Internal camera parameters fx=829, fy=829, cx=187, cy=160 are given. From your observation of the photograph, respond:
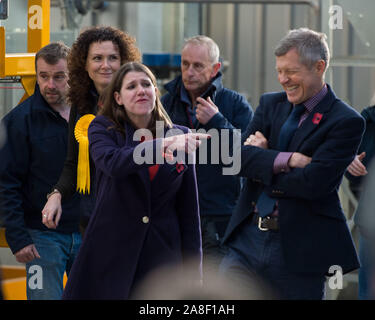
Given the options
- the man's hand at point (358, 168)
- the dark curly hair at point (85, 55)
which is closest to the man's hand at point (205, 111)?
the dark curly hair at point (85, 55)

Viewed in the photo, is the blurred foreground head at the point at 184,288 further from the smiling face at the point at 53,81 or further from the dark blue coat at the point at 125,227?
the smiling face at the point at 53,81

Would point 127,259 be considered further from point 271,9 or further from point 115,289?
point 271,9

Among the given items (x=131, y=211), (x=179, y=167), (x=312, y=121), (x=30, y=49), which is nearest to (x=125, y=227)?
(x=131, y=211)

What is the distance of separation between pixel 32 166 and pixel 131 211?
3.26 feet

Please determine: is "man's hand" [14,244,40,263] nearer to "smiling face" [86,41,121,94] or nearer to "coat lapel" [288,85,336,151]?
"smiling face" [86,41,121,94]

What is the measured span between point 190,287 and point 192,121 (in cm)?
131

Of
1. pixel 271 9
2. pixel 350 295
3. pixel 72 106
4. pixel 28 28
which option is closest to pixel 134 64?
pixel 72 106

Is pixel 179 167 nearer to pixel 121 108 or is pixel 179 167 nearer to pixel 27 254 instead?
pixel 121 108

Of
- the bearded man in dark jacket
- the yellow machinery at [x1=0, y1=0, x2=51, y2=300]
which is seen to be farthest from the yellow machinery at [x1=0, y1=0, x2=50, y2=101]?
the bearded man in dark jacket

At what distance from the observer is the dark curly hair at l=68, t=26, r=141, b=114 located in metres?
3.78

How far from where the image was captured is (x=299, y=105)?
319 cm

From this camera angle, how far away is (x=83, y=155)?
3.68 meters

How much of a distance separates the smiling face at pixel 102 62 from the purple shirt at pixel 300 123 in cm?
102
